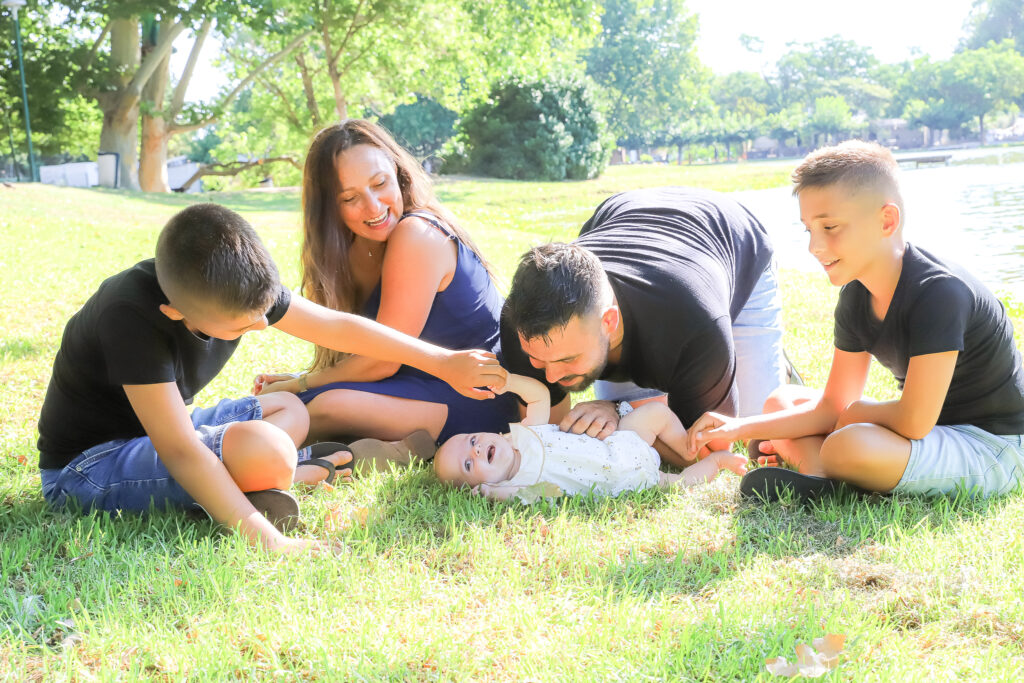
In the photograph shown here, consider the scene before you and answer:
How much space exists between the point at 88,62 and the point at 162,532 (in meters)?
22.8

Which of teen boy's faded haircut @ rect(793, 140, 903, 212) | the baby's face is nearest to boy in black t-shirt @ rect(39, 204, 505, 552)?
the baby's face

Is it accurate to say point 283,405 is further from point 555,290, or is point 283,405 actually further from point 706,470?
point 706,470

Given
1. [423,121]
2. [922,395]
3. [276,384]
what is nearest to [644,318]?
[922,395]

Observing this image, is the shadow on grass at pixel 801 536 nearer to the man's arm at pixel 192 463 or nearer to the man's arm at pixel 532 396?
the man's arm at pixel 532 396

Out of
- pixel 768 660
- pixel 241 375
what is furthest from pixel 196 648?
pixel 241 375

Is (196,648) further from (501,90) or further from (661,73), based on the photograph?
(661,73)

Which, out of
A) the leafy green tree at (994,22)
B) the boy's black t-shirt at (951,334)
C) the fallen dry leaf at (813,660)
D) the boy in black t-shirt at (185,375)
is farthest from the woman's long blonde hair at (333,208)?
the leafy green tree at (994,22)

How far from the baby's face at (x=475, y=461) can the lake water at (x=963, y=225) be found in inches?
87.7

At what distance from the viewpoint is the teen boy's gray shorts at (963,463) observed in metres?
3.09

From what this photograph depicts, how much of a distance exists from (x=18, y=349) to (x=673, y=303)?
4.54 metres

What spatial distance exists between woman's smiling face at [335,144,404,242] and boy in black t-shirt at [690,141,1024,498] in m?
1.66

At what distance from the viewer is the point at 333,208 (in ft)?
13.0

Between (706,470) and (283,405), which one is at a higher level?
(283,405)

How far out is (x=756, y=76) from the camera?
309ft
